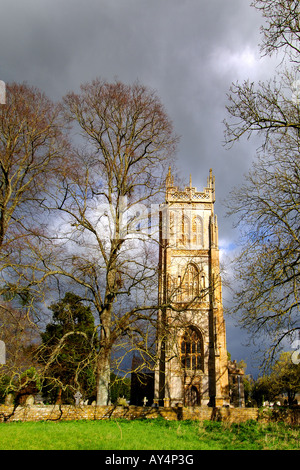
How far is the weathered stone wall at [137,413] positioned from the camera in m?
11.3

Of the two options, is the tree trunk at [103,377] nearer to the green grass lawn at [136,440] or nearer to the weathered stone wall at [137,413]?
the weathered stone wall at [137,413]

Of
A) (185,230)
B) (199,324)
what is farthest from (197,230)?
(199,324)

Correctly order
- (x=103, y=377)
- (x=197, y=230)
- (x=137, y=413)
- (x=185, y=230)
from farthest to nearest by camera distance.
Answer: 1. (x=185, y=230)
2. (x=197, y=230)
3. (x=137, y=413)
4. (x=103, y=377)

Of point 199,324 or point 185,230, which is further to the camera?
point 185,230

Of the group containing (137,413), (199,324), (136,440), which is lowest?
(137,413)

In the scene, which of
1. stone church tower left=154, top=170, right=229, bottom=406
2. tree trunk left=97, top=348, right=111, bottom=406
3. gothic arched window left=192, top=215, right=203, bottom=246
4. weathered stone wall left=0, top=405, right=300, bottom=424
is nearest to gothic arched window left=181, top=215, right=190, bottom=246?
stone church tower left=154, top=170, right=229, bottom=406

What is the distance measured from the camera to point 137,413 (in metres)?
12.0

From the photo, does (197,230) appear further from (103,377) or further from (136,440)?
(136,440)

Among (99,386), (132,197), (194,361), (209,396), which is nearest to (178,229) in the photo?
(194,361)

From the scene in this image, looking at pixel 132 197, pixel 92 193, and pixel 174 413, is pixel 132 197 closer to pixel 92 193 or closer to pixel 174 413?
pixel 92 193

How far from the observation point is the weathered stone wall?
11.3m

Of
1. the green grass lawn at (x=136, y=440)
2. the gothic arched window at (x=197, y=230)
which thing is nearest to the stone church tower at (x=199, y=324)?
the gothic arched window at (x=197, y=230)

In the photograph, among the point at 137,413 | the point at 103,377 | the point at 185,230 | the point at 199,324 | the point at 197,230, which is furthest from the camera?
the point at 185,230

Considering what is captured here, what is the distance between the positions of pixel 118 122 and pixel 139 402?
2802 centimetres
